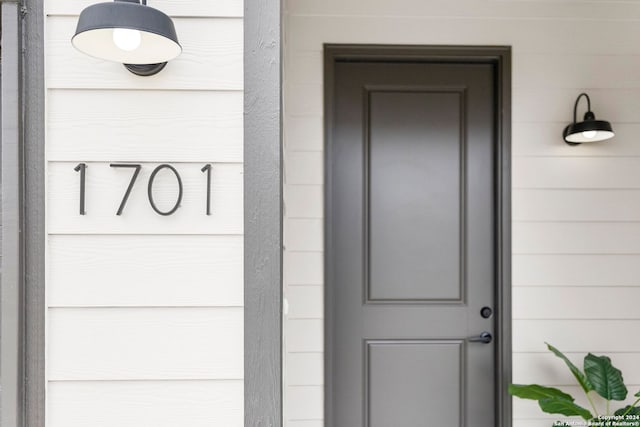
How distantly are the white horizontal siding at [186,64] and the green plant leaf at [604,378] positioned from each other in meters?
1.83

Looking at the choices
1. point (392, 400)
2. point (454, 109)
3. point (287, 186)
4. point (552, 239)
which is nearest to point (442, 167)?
point (454, 109)

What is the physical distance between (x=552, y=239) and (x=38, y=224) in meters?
2.00

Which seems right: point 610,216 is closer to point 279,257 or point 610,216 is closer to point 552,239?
point 552,239

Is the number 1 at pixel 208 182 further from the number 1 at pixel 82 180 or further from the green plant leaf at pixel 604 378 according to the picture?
the green plant leaf at pixel 604 378

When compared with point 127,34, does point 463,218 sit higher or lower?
lower

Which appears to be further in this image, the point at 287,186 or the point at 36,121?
the point at 287,186

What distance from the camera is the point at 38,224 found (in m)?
1.05

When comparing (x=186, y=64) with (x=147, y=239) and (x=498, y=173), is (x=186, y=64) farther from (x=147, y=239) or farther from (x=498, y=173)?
(x=498, y=173)

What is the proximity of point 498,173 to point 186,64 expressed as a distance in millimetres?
1499

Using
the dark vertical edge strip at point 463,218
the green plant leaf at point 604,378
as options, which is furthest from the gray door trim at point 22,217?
the green plant leaf at point 604,378

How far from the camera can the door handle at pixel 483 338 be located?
79.9 inches

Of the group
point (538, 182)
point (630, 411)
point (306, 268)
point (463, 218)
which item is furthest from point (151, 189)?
point (630, 411)

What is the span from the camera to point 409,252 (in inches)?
80.2

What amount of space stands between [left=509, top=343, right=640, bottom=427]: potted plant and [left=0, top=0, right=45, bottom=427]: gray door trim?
1678 mm
